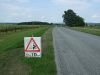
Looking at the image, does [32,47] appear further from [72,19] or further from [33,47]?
[72,19]

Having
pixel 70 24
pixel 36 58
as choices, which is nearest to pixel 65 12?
pixel 70 24

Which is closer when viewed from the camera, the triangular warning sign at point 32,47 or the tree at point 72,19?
Answer: the triangular warning sign at point 32,47

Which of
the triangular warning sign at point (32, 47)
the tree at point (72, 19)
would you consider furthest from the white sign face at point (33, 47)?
the tree at point (72, 19)

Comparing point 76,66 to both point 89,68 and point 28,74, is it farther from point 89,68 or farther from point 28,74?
point 28,74

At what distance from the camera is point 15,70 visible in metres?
9.91

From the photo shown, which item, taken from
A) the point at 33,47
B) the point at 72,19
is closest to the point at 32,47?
the point at 33,47

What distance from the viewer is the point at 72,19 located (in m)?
156

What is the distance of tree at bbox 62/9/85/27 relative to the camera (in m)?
150

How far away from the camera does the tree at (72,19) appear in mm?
149875

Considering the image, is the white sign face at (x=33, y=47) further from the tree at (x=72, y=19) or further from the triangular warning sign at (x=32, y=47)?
the tree at (x=72, y=19)

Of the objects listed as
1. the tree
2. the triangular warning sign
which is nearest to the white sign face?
the triangular warning sign

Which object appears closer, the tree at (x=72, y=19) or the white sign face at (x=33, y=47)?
the white sign face at (x=33, y=47)

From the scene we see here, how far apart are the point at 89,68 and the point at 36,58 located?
365cm

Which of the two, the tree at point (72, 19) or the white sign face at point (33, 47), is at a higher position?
the white sign face at point (33, 47)
